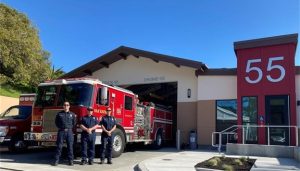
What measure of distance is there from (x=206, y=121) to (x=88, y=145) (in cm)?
852

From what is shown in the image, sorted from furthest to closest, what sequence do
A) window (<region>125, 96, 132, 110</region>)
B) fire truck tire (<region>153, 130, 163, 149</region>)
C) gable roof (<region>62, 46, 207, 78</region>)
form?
gable roof (<region>62, 46, 207, 78</region>) → fire truck tire (<region>153, 130, 163, 149</region>) → window (<region>125, 96, 132, 110</region>)

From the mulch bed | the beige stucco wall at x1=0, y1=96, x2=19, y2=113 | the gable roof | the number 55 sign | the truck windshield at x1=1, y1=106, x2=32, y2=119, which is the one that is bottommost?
the mulch bed

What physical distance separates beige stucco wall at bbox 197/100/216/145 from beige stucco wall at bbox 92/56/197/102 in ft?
3.17

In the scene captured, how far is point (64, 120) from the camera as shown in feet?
37.6

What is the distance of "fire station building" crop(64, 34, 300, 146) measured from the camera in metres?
16.4

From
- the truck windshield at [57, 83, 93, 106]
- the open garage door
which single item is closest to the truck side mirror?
the truck windshield at [57, 83, 93, 106]

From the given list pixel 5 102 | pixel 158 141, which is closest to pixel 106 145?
pixel 158 141

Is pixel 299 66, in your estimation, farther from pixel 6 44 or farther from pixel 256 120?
pixel 6 44

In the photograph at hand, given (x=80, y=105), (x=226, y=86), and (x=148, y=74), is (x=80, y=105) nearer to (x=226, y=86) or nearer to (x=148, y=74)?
(x=226, y=86)

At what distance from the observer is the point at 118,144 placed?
1384 centimetres

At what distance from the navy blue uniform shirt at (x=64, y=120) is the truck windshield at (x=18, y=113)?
4.70 meters

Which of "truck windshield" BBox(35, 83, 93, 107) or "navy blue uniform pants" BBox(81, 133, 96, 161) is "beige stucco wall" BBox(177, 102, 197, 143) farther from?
"navy blue uniform pants" BBox(81, 133, 96, 161)

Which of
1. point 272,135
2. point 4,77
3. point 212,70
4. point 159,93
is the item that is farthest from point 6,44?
point 272,135

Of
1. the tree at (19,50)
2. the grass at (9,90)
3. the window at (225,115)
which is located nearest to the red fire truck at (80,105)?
the window at (225,115)
